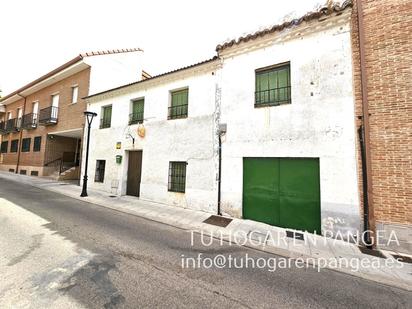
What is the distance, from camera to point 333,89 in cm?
555

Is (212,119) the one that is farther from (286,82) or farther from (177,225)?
(177,225)

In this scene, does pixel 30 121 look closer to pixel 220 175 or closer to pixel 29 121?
pixel 29 121

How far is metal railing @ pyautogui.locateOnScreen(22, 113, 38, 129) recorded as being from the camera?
1645cm

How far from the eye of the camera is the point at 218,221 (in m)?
6.36

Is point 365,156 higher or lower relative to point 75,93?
lower

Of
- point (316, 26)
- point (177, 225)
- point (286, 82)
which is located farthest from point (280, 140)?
point (177, 225)

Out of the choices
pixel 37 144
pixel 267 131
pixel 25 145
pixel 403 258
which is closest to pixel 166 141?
pixel 267 131

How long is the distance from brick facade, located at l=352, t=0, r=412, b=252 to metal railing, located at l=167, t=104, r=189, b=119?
603cm

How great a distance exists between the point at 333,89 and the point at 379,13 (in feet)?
7.46

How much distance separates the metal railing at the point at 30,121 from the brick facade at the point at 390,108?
2214 cm

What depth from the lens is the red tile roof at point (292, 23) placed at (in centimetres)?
542

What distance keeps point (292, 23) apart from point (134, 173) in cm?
907

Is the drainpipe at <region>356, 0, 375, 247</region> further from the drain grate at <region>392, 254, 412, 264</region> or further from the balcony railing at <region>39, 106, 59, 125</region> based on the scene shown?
the balcony railing at <region>39, 106, 59, 125</region>

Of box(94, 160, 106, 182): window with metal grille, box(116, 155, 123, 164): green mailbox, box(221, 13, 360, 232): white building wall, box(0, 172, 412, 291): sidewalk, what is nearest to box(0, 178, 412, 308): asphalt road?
box(0, 172, 412, 291): sidewalk
